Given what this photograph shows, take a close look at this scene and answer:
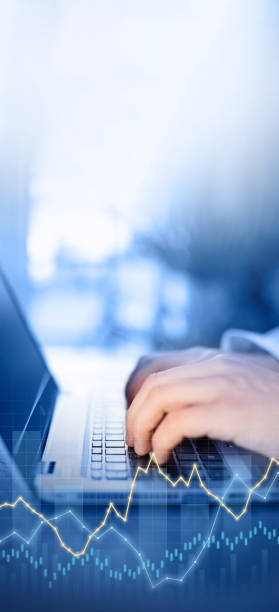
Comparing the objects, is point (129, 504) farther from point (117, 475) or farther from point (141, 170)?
point (141, 170)

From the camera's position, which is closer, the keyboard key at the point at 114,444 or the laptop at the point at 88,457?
the laptop at the point at 88,457

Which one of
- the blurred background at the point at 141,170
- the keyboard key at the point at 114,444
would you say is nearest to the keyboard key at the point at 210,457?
the keyboard key at the point at 114,444

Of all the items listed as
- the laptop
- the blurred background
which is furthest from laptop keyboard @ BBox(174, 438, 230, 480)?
the blurred background

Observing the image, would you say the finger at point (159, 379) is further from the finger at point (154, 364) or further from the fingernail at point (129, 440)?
the finger at point (154, 364)

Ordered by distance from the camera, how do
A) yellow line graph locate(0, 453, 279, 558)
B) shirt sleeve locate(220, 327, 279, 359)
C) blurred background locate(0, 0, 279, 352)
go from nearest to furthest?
Answer: 1. yellow line graph locate(0, 453, 279, 558)
2. shirt sleeve locate(220, 327, 279, 359)
3. blurred background locate(0, 0, 279, 352)

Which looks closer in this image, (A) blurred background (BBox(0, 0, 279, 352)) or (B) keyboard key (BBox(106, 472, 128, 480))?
(B) keyboard key (BBox(106, 472, 128, 480))

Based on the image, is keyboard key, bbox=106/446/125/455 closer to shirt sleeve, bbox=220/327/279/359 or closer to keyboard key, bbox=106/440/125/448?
keyboard key, bbox=106/440/125/448

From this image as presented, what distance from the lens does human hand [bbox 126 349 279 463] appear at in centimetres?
52

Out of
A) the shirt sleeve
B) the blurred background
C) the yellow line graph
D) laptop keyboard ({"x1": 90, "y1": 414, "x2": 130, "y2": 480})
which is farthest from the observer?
the blurred background

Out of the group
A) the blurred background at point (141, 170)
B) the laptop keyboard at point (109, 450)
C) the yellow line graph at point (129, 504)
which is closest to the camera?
the yellow line graph at point (129, 504)

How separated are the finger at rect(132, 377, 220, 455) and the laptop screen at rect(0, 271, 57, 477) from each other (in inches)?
5.0

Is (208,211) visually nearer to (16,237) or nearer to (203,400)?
(16,237)

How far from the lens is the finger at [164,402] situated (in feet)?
1.74

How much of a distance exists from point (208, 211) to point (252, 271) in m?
0.21
